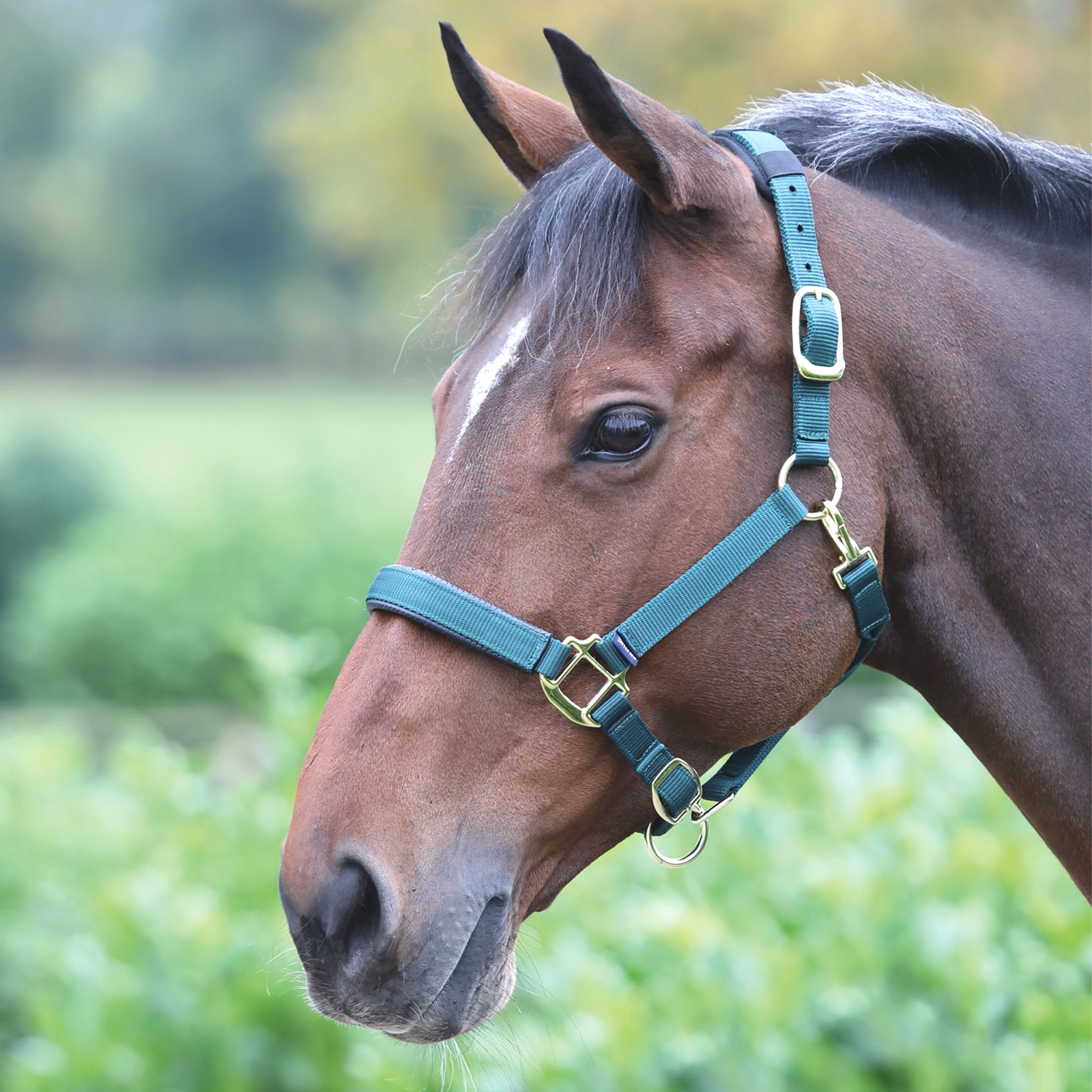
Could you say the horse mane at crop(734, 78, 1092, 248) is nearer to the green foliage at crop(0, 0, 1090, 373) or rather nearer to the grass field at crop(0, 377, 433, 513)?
the green foliage at crop(0, 0, 1090, 373)

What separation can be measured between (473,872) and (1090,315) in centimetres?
140

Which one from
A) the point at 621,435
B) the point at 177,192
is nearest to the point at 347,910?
the point at 621,435

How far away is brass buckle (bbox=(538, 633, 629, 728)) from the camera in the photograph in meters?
1.65

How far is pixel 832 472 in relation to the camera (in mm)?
1728

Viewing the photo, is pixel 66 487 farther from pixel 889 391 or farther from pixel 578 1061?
pixel 889 391

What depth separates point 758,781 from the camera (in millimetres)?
4996

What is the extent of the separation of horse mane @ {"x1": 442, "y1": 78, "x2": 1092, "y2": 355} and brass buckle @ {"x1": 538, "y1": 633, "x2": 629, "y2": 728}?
0.50 m

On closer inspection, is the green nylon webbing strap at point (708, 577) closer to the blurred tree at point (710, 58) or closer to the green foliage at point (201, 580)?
the blurred tree at point (710, 58)

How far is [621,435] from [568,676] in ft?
1.19

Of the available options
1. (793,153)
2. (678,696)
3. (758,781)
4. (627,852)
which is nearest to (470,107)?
(793,153)

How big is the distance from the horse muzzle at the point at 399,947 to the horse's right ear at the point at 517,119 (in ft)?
4.00

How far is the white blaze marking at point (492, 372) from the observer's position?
5.68 feet

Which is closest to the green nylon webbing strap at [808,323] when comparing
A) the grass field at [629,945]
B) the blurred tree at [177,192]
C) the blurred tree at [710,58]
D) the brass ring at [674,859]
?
the brass ring at [674,859]

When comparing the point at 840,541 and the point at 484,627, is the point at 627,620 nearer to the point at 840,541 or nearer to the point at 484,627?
the point at 484,627
